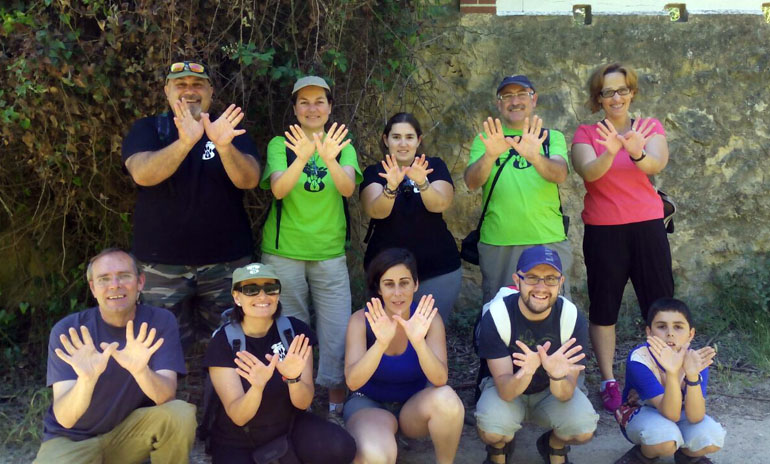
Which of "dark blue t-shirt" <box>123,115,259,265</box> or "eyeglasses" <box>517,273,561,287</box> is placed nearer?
"eyeglasses" <box>517,273,561,287</box>

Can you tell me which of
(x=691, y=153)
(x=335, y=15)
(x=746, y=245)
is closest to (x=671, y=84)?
(x=691, y=153)

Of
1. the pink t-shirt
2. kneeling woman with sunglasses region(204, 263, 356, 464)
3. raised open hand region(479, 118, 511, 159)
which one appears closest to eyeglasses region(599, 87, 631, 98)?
the pink t-shirt

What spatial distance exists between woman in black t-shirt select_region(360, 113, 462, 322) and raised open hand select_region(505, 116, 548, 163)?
38cm

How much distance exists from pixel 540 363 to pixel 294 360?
1063 millimetres

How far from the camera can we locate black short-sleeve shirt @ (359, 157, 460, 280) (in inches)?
147

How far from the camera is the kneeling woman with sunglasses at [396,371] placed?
3160 mm

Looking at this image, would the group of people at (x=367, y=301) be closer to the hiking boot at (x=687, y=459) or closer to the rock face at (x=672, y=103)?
the hiking boot at (x=687, y=459)

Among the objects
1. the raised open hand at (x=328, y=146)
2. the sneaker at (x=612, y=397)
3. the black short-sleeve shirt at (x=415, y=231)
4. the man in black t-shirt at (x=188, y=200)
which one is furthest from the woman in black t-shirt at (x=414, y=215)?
the sneaker at (x=612, y=397)

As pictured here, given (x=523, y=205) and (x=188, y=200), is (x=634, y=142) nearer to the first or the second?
(x=523, y=205)

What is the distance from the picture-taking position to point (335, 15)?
157 inches

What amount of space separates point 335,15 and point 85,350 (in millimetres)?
2173

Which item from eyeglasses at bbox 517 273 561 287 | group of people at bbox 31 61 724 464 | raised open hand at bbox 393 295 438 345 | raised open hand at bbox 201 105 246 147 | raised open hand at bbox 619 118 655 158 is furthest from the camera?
raised open hand at bbox 619 118 655 158

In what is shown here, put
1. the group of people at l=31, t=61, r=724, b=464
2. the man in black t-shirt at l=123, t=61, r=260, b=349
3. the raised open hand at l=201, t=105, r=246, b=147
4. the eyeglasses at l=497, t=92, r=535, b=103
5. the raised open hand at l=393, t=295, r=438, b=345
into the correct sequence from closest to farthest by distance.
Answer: the group of people at l=31, t=61, r=724, b=464 < the raised open hand at l=393, t=295, r=438, b=345 < the raised open hand at l=201, t=105, r=246, b=147 < the man in black t-shirt at l=123, t=61, r=260, b=349 < the eyeglasses at l=497, t=92, r=535, b=103

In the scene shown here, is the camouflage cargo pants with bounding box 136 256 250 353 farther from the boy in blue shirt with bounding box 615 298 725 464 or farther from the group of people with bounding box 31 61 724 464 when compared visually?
the boy in blue shirt with bounding box 615 298 725 464
